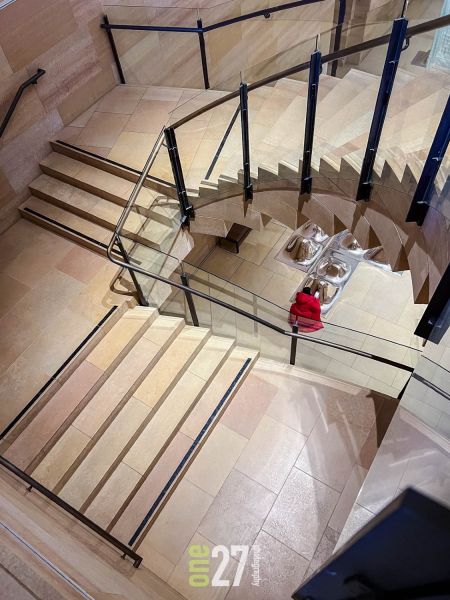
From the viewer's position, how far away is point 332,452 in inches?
188

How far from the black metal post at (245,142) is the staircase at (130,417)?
5.65 ft

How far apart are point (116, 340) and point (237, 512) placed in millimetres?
2210

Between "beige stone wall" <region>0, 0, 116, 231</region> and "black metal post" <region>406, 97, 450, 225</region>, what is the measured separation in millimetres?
4787

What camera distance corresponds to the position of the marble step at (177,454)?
4.31 meters

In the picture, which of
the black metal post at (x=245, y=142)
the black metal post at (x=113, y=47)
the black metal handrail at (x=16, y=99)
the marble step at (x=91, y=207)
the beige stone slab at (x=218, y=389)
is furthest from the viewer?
the black metal post at (x=113, y=47)

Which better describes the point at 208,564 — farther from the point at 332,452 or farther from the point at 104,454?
the point at 332,452

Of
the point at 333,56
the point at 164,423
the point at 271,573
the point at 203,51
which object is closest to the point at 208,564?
the point at 271,573

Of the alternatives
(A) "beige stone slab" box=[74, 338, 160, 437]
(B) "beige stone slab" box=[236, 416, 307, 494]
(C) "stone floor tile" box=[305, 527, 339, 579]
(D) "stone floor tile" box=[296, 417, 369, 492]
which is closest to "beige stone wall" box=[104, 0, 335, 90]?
(A) "beige stone slab" box=[74, 338, 160, 437]

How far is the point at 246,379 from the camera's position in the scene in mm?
5387

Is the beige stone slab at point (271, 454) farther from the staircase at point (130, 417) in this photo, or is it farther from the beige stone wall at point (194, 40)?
the beige stone wall at point (194, 40)

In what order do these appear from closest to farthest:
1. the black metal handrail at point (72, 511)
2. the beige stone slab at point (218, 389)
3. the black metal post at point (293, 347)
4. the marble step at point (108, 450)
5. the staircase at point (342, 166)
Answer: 1. the staircase at point (342, 166)
2. the black metal handrail at point (72, 511)
3. the marble step at point (108, 450)
4. the beige stone slab at point (218, 389)
5. the black metal post at point (293, 347)

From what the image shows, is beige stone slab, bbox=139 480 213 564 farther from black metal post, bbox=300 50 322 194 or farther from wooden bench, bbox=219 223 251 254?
wooden bench, bbox=219 223 251 254

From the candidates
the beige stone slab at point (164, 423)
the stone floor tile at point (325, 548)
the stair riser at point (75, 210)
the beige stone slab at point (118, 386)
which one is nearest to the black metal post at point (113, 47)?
the stair riser at point (75, 210)

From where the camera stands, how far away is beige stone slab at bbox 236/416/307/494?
471 cm
